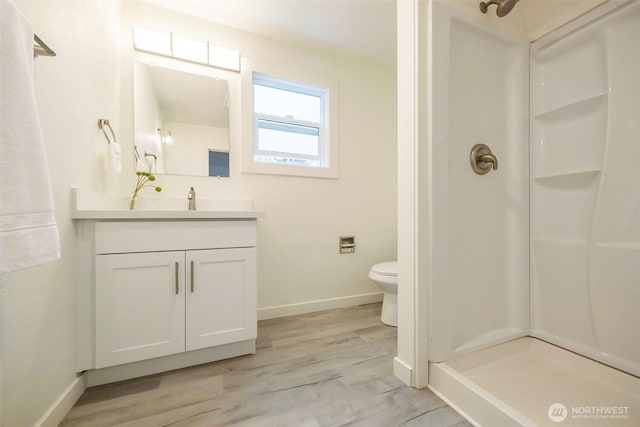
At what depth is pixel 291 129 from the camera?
2.12m

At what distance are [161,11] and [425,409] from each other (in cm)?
277

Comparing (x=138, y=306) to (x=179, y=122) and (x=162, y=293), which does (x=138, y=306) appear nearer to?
(x=162, y=293)

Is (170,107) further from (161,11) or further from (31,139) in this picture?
(31,139)

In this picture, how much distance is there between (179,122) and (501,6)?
2016 millimetres

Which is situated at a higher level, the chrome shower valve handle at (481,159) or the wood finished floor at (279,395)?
the chrome shower valve handle at (481,159)

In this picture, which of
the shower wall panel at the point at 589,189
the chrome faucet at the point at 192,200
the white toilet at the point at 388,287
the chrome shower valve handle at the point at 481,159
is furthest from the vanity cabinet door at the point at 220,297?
the shower wall panel at the point at 589,189

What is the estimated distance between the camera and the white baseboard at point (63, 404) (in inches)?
34.1

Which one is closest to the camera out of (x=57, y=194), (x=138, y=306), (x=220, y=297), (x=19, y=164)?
(x=19, y=164)

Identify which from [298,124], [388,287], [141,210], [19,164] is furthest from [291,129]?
[19,164]

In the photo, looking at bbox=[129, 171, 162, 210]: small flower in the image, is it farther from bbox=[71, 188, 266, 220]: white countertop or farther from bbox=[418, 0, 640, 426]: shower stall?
Answer: bbox=[418, 0, 640, 426]: shower stall

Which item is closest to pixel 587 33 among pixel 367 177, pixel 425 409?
pixel 367 177

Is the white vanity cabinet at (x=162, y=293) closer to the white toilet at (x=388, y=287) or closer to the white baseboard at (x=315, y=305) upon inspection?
the white baseboard at (x=315, y=305)

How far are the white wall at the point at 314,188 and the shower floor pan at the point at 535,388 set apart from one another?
115 cm

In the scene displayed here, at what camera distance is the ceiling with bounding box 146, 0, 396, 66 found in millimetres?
1665
